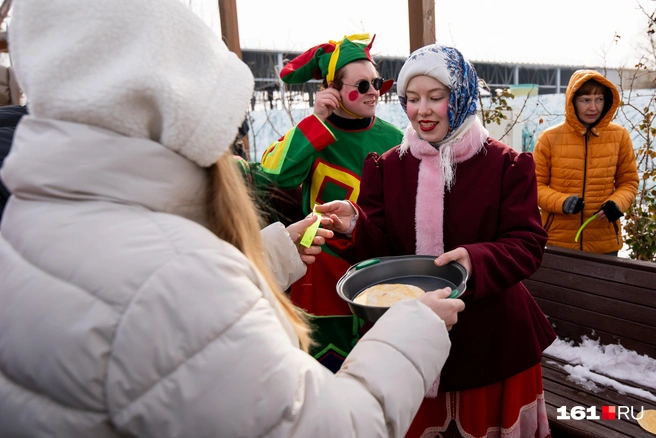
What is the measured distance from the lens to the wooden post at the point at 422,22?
9.62 feet

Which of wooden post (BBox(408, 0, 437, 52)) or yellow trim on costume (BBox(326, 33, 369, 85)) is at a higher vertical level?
wooden post (BBox(408, 0, 437, 52))

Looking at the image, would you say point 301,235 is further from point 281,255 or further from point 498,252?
point 498,252

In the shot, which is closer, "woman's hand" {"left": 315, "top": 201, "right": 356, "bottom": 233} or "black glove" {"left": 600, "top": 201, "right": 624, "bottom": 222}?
"woman's hand" {"left": 315, "top": 201, "right": 356, "bottom": 233}

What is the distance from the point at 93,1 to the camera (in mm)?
773

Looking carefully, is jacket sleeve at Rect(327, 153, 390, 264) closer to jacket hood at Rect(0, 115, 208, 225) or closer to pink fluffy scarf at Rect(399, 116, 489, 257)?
pink fluffy scarf at Rect(399, 116, 489, 257)

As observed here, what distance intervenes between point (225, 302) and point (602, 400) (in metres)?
2.38

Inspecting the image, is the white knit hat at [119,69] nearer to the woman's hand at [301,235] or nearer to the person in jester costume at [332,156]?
the woman's hand at [301,235]

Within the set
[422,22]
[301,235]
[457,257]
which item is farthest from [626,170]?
[301,235]

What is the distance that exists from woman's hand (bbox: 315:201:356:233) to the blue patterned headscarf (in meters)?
0.47

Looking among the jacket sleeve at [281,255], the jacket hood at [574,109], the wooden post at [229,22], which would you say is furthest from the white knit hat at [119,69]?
the jacket hood at [574,109]

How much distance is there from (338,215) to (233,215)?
3.33 feet

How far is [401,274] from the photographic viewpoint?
1.75 meters

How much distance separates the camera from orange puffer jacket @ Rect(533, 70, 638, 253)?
140 inches

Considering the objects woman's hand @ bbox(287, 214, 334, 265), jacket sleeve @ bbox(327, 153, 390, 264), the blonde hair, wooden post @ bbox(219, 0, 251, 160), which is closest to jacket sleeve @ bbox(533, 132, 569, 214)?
jacket sleeve @ bbox(327, 153, 390, 264)
